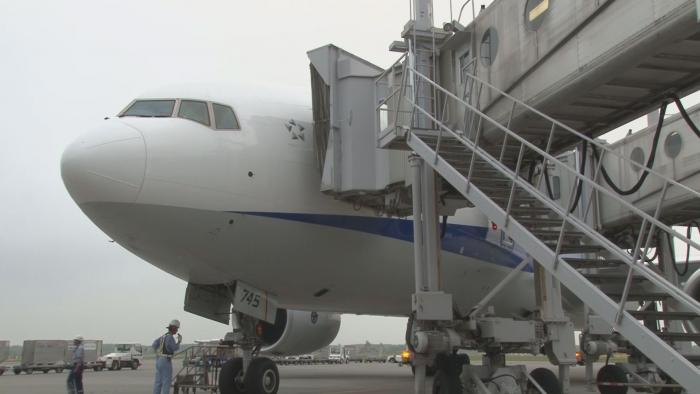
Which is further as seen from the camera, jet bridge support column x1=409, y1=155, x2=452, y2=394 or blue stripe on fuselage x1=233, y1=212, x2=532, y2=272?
blue stripe on fuselage x1=233, y1=212, x2=532, y2=272

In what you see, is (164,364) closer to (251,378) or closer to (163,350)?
(163,350)

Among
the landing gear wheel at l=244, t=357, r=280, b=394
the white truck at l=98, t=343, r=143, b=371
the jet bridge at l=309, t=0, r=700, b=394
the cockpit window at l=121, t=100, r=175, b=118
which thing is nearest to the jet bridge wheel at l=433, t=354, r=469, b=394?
the jet bridge at l=309, t=0, r=700, b=394

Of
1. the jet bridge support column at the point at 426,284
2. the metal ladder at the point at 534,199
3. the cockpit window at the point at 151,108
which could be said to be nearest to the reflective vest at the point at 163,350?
the cockpit window at the point at 151,108

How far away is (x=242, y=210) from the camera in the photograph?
8.16m

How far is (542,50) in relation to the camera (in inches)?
246

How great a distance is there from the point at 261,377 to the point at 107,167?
364 cm

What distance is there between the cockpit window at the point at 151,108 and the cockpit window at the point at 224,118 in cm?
57

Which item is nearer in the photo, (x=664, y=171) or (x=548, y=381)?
(x=548, y=381)

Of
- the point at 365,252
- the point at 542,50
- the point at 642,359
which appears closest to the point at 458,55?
the point at 542,50

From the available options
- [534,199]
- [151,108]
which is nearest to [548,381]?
[534,199]

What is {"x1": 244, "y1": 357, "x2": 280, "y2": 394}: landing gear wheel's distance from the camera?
29.7 ft

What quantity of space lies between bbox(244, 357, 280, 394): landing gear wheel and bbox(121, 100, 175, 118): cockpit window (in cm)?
366

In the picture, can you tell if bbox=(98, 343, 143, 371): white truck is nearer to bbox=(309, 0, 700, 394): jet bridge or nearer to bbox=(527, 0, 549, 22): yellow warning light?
bbox=(309, 0, 700, 394): jet bridge

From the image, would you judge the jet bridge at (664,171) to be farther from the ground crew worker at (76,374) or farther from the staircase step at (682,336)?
the ground crew worker at (76,374)
